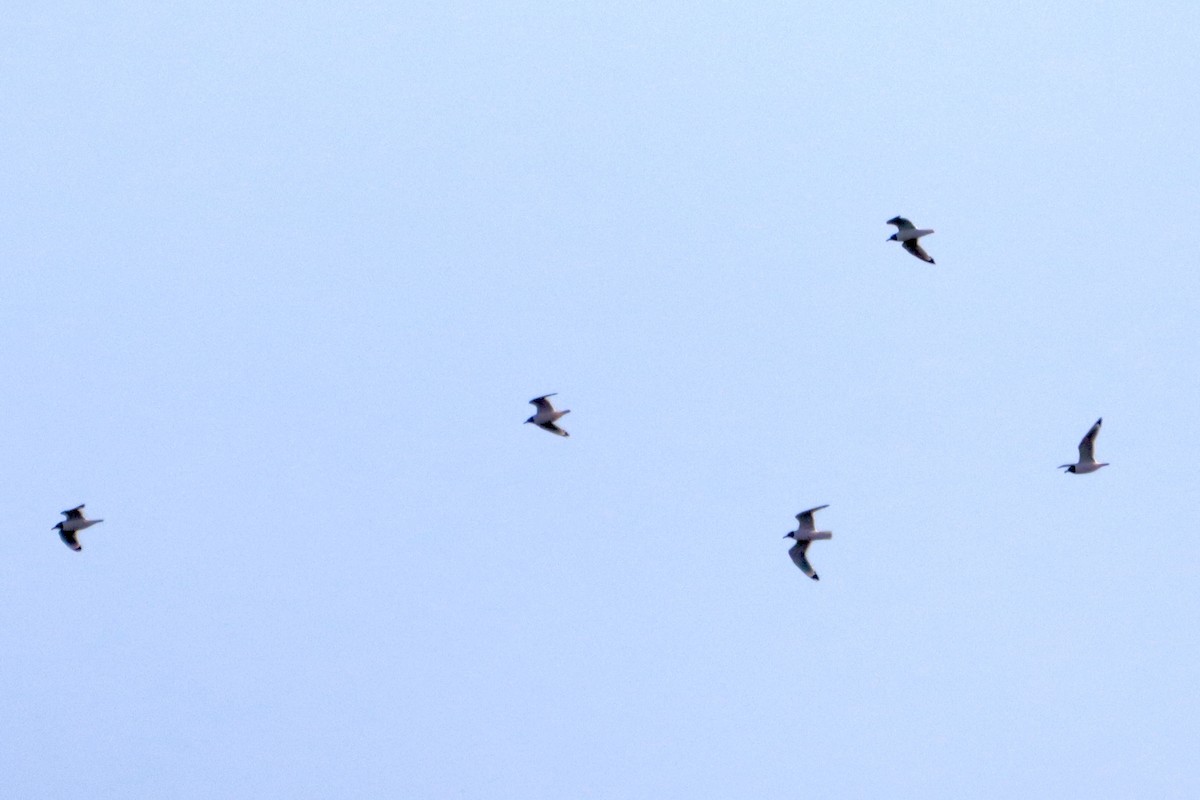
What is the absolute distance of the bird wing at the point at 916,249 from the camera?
237ft

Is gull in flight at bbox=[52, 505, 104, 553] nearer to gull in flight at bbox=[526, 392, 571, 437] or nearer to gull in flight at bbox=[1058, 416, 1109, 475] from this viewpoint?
gull in flight at bbox=[526, 392, 571, 437]

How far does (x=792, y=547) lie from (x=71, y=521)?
20522 millimetres

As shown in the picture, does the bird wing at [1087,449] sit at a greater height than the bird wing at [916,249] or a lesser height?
lesser

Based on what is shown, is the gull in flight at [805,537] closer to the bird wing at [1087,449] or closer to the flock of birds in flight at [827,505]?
the flock of birds in flight at [827,505]

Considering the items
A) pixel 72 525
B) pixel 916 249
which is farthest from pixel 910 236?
pixel 72 525

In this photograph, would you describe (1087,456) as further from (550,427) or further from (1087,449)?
(550,427)

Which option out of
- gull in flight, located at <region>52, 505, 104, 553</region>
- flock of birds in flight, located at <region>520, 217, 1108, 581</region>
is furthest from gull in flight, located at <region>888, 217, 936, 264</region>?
gull in flight, located at <region>52, 505, 104, 553</region>

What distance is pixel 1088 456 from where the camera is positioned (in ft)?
247

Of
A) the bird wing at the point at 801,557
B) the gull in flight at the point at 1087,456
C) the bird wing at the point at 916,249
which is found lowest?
the bird wing at the point at 801,557

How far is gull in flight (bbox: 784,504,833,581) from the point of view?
2832 inches

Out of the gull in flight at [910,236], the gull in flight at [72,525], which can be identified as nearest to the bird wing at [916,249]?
the gull in flight at [910,236]

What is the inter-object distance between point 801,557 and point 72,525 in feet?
67.9

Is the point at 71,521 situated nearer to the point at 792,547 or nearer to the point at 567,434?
the point at 567,434

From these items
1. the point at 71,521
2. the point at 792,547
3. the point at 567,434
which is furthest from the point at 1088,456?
the point at 71,521
